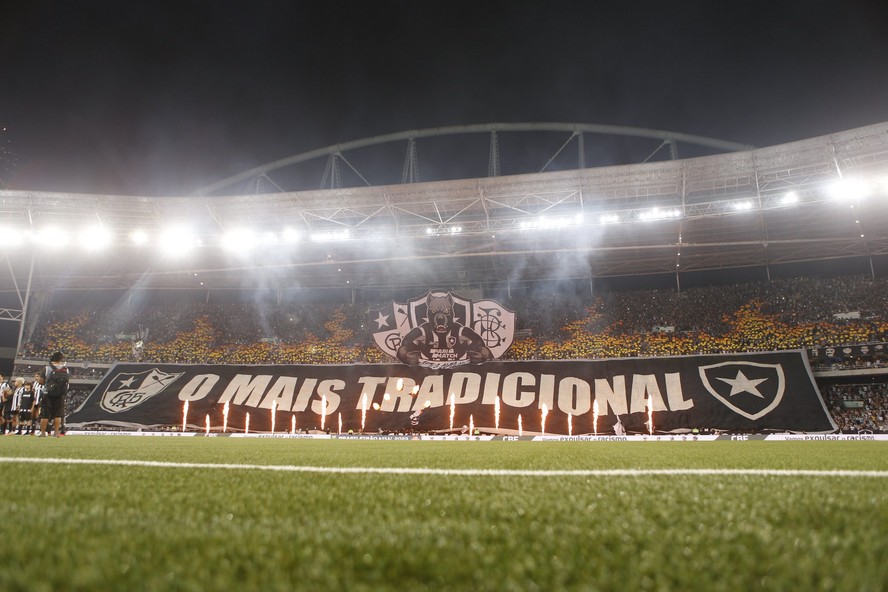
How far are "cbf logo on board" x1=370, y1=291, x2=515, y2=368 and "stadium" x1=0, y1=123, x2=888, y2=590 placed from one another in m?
0.10

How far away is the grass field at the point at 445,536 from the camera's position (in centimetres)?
114

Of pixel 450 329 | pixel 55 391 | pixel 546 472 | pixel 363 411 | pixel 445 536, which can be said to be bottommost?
pixel 363 411

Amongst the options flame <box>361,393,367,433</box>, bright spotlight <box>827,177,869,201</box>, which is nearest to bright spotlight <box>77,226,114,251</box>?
flame <box>361,393,367,433</box>

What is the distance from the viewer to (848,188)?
1694cm

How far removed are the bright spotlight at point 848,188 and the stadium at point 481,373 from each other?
0.23 ft

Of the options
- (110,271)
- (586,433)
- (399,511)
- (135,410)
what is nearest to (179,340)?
(110,271)

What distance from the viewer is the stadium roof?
58.1 feet

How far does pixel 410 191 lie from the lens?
64.7 feet

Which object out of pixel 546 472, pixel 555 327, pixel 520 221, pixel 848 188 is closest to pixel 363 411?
pixel 520 221

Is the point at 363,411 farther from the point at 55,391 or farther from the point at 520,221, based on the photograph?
the point at 55,391

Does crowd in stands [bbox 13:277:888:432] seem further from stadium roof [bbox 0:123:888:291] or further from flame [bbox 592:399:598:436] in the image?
flame [bbox 592:399:598:436]

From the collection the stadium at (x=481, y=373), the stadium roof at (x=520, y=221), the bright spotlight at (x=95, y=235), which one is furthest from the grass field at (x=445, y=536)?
the bright spotlight at (x=95, y=235)

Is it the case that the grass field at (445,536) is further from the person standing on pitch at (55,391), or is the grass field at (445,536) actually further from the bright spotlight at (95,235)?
the bright spotlight at (95,235)

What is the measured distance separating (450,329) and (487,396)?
3196mm
